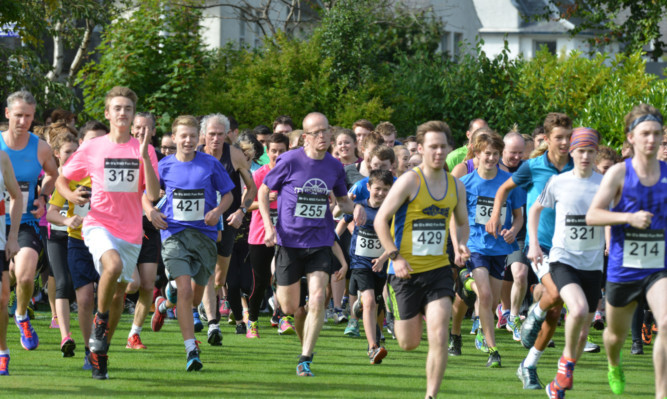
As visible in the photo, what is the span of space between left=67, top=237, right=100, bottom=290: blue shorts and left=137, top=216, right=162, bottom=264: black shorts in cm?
76

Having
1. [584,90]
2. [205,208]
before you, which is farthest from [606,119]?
[205,208]

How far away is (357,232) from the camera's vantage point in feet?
33.6

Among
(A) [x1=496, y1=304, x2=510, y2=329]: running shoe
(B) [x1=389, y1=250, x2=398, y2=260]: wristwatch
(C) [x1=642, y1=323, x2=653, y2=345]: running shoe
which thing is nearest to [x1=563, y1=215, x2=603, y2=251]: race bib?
(B) [x1=389, y1=250, x2=398, y2=260]: wristwatch

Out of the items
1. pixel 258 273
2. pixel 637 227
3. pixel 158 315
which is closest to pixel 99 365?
pixel 158 315

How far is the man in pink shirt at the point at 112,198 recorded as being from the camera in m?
8.01

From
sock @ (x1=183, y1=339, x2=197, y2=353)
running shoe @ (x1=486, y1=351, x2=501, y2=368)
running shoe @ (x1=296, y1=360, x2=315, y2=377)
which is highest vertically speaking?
sock @ (x1=183, y1=339, x2=197, y2=353)

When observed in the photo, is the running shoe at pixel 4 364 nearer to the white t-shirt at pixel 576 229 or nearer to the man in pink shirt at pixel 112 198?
the man in pink shirt at pixel 112 198

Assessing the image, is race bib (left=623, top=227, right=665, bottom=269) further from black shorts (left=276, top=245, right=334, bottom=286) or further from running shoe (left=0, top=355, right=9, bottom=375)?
running shoe (left=0, top=355, right=9, bottom=375)

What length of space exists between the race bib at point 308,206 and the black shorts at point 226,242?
238 cm

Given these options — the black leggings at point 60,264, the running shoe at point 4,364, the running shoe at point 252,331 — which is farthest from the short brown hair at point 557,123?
the running shoe at point 4,364

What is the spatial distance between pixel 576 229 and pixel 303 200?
221cm

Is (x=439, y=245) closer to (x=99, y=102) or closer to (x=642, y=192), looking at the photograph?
(x=642, y=192)

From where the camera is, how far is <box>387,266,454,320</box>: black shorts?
7.28 metres

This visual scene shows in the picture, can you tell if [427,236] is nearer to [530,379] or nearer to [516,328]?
[530,379]
